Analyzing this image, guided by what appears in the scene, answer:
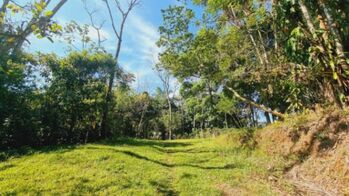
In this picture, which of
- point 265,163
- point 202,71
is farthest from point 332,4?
point 202,71

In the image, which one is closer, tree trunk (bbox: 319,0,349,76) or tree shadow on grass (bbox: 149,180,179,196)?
tree shadow on grass (bbox: 149,180,179,196)

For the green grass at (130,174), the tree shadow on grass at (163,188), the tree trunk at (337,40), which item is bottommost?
the tree shadow on grass at (163,188)

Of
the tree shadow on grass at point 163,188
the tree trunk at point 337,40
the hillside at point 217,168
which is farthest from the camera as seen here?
the tree trunk at point 337,40

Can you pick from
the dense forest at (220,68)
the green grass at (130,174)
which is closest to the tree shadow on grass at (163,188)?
the green grass at (130,174)

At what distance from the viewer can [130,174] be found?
9109mm

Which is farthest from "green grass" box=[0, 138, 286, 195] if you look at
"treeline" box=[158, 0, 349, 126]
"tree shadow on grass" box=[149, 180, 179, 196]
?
"treeline" box=[158, 0, 349, 126]

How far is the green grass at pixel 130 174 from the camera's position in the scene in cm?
760

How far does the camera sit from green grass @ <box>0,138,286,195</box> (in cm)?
Answer: 760

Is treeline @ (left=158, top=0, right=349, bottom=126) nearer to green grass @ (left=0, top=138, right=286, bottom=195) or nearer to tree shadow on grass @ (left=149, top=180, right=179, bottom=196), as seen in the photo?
green grass @ (left=0, top=138, right=286, bottom=195)

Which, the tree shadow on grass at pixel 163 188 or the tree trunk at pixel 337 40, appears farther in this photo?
the tree trunk at pixel 337 40

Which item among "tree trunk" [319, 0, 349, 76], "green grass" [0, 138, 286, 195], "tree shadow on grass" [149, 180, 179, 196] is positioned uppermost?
"tree trunk" [319, 0, 349, 76]

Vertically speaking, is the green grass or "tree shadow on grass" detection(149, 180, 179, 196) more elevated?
the green grass

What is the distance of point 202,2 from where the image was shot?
608 inches

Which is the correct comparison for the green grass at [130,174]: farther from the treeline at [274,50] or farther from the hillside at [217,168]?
the treeline at [274,50]
